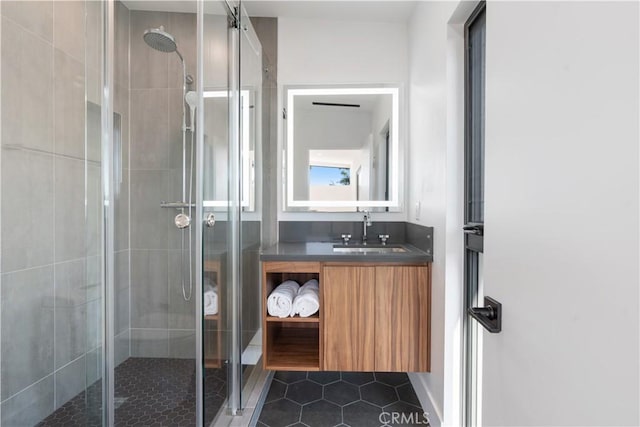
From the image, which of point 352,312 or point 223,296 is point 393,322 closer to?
point 352,312

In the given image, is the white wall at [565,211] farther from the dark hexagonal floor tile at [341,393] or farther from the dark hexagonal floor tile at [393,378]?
the dark hexagonal floor tile at [393,378]

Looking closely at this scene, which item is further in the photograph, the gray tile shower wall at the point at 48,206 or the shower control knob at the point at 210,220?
the shower control knob at the point at 210,220

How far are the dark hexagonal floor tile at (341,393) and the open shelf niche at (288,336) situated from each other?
0.24m

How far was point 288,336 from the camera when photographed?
2.09m

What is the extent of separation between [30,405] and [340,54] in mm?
2591

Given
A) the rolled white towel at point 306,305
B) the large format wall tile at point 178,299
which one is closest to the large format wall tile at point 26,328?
the large format wall tile at point 178,299

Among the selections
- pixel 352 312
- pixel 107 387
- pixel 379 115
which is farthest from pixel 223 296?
pixel 379 115

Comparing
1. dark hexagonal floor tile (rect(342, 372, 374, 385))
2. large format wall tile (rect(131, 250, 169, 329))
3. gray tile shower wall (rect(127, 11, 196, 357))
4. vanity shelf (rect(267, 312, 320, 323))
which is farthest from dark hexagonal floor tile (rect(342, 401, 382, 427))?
large format wall tile (rect(131, 250, 169, 329))

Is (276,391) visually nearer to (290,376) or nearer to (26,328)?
(290,376)

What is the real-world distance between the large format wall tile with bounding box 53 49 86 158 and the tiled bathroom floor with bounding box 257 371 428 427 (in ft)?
5.40

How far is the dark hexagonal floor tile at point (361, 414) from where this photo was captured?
5.24 ft

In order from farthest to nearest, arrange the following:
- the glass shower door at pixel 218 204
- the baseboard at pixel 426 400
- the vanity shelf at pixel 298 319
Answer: the vanity shelf at pixel 298 319 → the baseboard at pixel 426 400 → the glass shower door at pixel 218 204

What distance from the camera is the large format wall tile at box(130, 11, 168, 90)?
1.38 meters

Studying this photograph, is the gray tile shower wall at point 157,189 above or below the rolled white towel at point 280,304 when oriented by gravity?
above
